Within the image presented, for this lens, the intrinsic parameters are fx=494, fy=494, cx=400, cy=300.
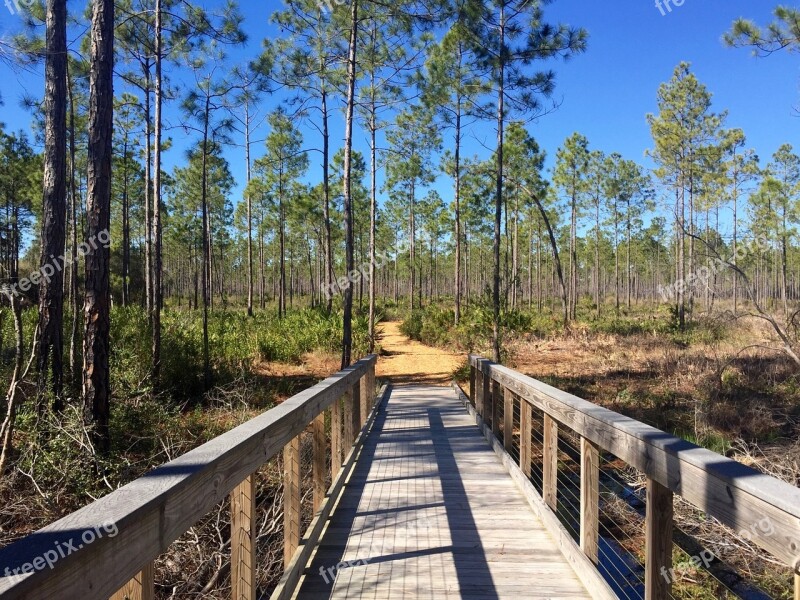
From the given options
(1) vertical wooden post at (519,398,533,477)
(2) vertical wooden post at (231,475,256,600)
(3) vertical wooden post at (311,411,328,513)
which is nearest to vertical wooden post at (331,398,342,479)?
(3) vertical wooden post at (311,411,328,513)

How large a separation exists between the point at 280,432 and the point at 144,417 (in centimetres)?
549

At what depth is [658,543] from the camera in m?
1.93

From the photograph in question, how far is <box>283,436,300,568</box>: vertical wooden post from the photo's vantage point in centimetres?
270

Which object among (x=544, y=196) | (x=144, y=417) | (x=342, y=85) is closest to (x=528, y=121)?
(x=342, y=85)

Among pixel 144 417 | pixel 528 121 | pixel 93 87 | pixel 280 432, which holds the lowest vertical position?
pixel 144 417

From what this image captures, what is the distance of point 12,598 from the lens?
33.7 inches

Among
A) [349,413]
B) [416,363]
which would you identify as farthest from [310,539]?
[416,363]

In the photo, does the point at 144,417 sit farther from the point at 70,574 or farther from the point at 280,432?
the point at 70,574

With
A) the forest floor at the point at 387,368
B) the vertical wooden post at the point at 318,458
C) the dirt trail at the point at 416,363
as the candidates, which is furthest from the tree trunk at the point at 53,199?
the dirt trail at the point at 416,363

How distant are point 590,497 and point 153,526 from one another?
2246mm

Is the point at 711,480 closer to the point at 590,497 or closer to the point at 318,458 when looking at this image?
the point at 590,497

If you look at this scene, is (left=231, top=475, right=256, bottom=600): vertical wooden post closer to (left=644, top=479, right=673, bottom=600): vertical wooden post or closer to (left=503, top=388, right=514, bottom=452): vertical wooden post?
(left=644, top=479, right=673, bottom=600): vertical wooden post

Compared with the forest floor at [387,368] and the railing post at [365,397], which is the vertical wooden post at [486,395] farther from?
the forest floor at [387,368]

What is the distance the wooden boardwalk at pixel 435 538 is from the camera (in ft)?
9.00
